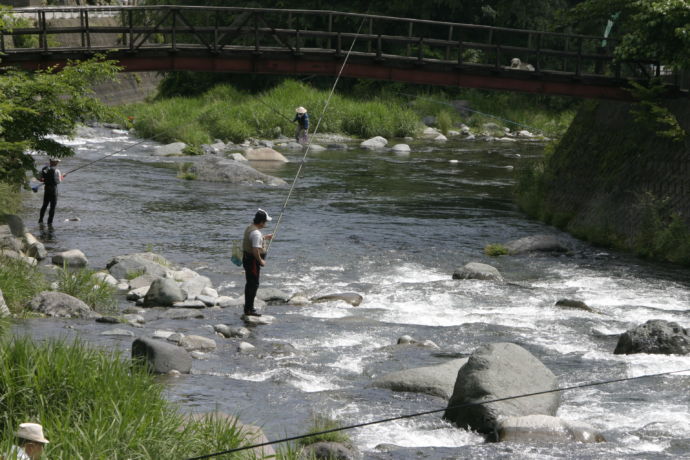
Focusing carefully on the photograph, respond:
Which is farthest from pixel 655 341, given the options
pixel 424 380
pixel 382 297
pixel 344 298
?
pixel 344 298

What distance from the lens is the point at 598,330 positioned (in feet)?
52.7

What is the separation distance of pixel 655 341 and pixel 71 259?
10958 millimetres

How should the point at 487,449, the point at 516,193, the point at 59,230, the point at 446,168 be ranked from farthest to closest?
the point at 446,168, the point at 516,193, the point at 59,230, the point at 487,449

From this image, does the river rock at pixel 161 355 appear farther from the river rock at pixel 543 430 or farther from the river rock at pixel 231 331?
the river rock at pixel 543 430

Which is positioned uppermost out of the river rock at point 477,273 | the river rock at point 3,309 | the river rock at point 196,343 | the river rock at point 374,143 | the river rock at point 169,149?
the river rock at point 3,309

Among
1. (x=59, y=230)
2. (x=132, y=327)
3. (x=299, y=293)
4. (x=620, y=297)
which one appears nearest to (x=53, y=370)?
(x=132, y=327)

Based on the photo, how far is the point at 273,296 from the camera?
1788 centimetres

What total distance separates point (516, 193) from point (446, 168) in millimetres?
6501

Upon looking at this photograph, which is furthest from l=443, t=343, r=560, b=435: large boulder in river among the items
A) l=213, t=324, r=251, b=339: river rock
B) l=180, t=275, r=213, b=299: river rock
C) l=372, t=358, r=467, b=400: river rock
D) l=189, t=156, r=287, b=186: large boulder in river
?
l=189, t=156, r=287, b=186: large boulder in river

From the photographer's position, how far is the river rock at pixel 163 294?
1695 cm

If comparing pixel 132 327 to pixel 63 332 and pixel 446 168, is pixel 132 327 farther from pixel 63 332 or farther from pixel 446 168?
pixel 446 168

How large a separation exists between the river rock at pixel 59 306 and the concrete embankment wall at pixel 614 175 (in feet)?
42.0

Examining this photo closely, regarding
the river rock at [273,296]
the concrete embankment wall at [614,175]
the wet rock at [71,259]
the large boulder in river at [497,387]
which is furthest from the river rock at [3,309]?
the concrete embankment wall at [614,175]

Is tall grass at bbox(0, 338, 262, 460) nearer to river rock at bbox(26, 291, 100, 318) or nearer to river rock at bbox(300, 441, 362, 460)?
river rock at bbox(300, 441, 362, 460)
